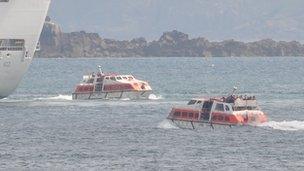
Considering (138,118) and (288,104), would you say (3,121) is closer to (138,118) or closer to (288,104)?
(138,118)

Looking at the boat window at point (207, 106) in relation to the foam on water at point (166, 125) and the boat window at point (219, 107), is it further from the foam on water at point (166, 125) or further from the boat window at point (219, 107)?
the foam on water at point (166, 125)

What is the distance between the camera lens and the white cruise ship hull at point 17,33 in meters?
136

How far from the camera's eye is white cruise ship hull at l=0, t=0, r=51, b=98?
136 metres

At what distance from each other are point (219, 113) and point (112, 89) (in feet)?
146

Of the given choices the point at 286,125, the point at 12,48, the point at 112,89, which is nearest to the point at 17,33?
the point at 12,48

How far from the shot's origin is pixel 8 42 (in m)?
138

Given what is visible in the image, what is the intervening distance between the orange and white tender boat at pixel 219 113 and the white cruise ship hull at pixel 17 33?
111 feet

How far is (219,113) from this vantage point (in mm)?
106188

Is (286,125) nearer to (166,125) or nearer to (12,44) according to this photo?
(166,125)

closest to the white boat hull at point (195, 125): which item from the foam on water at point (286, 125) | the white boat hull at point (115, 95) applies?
the foam on water at point (286, 125)

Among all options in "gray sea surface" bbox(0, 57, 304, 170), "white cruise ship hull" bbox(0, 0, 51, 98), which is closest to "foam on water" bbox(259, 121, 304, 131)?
"gray sea surface" bbox(0, 57, 304, 170)

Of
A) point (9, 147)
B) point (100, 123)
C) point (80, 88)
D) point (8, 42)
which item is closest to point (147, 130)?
point (100, 123)

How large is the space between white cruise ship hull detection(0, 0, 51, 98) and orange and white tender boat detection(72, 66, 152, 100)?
12.2 metres

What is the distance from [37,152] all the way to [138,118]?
29.8m
